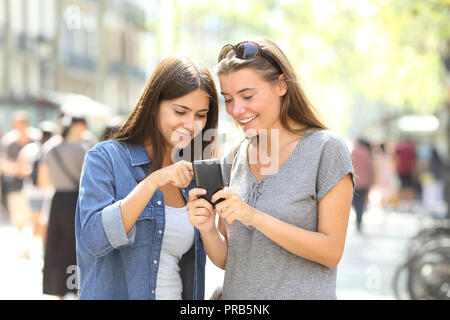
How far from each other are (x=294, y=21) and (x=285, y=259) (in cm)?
1890

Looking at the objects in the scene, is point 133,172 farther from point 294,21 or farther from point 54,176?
point 294,21

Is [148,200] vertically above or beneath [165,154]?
beneath

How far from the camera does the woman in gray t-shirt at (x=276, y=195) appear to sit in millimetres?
2154

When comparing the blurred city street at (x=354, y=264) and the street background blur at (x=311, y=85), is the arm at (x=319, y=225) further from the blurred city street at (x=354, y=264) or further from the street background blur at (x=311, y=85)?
the blurred city street at (x=354, y=264)

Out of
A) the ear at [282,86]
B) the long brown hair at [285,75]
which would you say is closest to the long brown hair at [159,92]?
the long brown hair at [285,75]

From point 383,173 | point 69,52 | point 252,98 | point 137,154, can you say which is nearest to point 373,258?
point 383,173

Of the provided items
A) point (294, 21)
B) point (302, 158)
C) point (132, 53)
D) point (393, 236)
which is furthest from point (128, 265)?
point (132, 53)

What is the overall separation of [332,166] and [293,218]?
0.23 metres

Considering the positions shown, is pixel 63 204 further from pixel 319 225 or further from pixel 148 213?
pixel 319 225

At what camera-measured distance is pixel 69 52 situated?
29984 millimetres

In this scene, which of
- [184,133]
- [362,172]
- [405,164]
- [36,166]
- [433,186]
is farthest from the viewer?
[405,164]

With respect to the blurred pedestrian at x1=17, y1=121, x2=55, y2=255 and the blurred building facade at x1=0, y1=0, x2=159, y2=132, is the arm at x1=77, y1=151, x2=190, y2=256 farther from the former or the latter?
the blurred building facade at x1=0, y1=0, x2=159, y2=132

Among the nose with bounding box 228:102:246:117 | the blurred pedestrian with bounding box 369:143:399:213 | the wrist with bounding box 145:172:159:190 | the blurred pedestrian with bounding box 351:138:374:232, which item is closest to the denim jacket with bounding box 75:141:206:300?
the wrist with bounding box 145:172:159:190

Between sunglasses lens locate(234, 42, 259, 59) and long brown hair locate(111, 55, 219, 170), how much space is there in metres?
0.16
